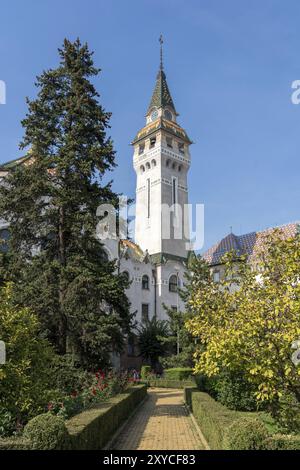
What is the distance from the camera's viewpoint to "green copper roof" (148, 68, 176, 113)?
64562 millimetres

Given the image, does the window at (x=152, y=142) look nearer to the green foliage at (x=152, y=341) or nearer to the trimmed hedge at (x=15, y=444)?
the green foliage at (x=152, y=341)

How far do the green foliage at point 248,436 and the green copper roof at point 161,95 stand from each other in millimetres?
59801

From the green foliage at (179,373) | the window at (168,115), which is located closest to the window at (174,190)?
the window at (168,115)

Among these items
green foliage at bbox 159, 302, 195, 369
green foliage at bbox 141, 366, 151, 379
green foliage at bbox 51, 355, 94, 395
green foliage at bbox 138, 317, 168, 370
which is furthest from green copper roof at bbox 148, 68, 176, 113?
green foliage at bbox 51, 355, 94, 395

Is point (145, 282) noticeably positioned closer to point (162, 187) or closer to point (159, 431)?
point (162, 187)

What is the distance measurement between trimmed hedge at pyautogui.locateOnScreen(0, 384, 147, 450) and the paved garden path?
25.7 inches

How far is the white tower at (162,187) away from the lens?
5519 cm

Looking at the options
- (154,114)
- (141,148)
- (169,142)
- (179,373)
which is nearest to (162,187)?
(169,142)

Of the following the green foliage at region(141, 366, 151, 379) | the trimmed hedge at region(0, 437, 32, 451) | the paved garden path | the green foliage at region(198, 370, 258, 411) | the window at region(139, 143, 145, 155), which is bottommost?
the green foliage at region(141, 366, 151, 379)

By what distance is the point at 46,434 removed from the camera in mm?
7891

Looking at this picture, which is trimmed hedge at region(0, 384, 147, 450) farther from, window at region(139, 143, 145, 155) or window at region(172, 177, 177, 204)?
window at region(139, 143, 145, 155)
